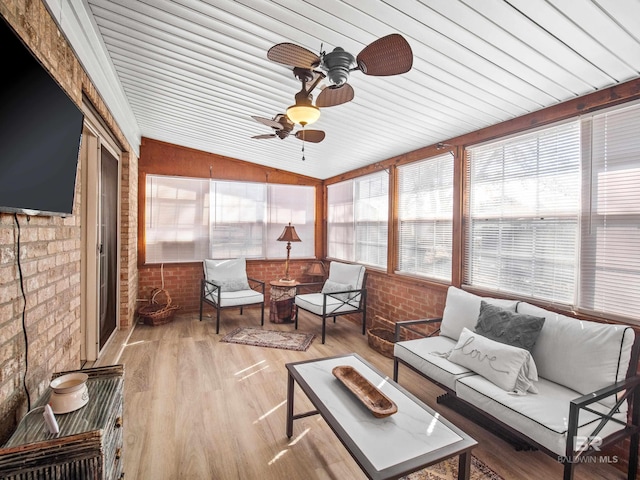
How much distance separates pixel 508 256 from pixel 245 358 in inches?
109

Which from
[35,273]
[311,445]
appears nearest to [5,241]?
[35,273]

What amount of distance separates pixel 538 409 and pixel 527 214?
154 centimetres

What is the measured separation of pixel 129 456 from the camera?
1992 millimetres

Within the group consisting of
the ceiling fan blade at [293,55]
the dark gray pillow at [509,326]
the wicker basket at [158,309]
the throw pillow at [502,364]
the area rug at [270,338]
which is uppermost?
the ceiling fan blade at [293,55]

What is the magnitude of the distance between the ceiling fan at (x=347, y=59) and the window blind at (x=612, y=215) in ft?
5.16

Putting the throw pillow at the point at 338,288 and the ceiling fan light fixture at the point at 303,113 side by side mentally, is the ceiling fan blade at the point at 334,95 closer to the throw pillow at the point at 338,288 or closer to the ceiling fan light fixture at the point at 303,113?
the ceiling fan light fixture at the point at 303,113

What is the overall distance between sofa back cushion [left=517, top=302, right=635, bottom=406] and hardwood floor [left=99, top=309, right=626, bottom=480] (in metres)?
0.53

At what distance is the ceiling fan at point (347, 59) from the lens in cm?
154

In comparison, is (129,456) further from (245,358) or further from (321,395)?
(245,358)

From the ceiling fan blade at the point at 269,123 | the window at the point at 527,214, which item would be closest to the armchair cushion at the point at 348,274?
the window at the point at 527,214

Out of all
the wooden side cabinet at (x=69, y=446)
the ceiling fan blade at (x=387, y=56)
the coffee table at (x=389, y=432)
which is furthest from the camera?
the ceiling fan blade at (x=387, y=56)

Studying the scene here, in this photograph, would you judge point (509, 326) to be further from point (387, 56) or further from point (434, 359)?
point (387, 56)

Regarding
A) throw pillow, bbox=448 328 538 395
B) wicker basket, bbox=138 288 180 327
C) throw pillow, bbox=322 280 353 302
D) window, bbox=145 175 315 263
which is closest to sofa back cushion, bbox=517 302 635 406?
throw pillow, bbox=448 328 538 395

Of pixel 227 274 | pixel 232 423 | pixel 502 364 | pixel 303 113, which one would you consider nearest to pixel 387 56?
pixel 303 113
